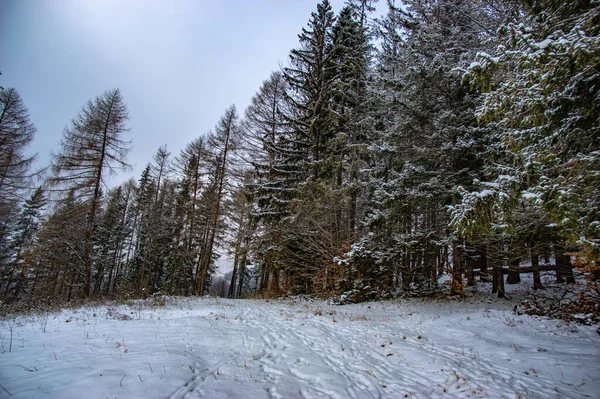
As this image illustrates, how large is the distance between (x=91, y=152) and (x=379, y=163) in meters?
15.9

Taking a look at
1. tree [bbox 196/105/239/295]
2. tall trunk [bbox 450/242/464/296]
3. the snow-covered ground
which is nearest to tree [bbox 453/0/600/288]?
the snow-covered ground

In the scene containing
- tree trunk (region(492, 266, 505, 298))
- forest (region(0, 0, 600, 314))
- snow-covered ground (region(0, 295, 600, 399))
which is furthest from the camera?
tree trunk (region(492, 266, 505, 298))

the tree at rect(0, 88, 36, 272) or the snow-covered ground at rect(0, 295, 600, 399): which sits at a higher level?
the tree at rect(0, 88, 36, 272)

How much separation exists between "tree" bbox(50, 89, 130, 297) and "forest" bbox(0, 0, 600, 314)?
68 mm

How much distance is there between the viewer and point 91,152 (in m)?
13.4

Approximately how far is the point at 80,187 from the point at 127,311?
908cm

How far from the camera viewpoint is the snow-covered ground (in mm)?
2711

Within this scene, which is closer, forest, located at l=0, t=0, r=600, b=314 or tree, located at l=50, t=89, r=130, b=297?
forest, located at l=0, t=0, r=600, b=314

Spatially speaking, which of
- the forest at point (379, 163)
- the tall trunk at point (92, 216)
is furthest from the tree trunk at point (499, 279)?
the tall trunk at point (92, 216)

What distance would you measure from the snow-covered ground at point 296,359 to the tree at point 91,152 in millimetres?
8716

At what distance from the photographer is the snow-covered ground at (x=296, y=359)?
2.71 metres

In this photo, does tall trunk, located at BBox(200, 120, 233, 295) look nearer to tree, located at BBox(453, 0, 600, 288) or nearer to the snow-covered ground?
the snow-covered ground

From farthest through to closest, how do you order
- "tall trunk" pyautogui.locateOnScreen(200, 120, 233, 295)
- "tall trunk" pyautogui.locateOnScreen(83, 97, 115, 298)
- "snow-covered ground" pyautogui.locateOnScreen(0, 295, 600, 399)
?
1. "tall trunk" pyautogui.locateOnScreen(200, 120, 233, 295)
2. "tall trunk" pyautogui.locateOnScreen(83, 97, 115, 298)
3. "snow-covered ground" pyautogui.locateOnScreen(0, 295, 600, 399)

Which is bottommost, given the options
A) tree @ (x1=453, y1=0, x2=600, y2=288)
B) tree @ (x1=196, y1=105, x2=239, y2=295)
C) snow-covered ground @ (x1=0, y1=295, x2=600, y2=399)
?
snow-covered ground @ (x1=0, y1=295, x2=600, y2=399)
